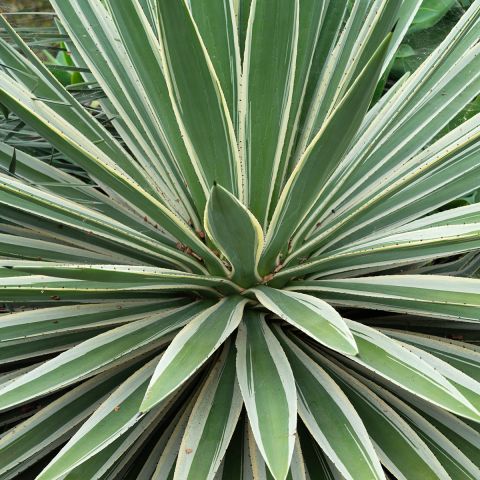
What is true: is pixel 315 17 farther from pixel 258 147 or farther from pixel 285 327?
pixel 285 327

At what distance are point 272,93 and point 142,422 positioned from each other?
1.88 ft

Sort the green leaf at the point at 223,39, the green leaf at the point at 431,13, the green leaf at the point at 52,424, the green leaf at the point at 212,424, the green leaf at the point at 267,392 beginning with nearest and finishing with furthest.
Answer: the green leaf at the point at 267,392, the green leaf at the point at 212,424, the green leaf at the point at 52,424, the green leaf at the point at 223,39, the green leaf at the point at 431,13

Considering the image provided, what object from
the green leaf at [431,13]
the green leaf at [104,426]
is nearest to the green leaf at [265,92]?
the green leaf at [104,426]

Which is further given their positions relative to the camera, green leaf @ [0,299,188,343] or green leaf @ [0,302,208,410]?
green leaf @ [0,299,188,343]

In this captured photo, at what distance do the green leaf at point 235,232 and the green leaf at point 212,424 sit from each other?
16 centimetres

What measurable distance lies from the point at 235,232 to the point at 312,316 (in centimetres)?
16

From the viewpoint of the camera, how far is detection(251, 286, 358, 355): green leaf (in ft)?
2.54

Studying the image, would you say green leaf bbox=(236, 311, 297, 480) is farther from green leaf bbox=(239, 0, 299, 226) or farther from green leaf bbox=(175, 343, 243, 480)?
green leaf bbox=(239, 0, 299, 226)

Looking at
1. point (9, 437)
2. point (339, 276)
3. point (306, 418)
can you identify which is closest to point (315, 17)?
point (339, 276)

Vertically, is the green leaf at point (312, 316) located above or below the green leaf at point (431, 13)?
below

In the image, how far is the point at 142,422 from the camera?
1.01 meters

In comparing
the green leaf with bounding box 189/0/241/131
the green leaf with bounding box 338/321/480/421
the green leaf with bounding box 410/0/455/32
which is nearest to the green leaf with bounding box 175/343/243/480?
the green leaf with bounding box 338/321/480/421

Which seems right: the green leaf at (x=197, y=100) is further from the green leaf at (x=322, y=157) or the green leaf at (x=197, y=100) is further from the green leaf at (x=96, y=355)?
the green leaf at (x=96, y=355)

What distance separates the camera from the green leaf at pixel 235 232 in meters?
0.83
